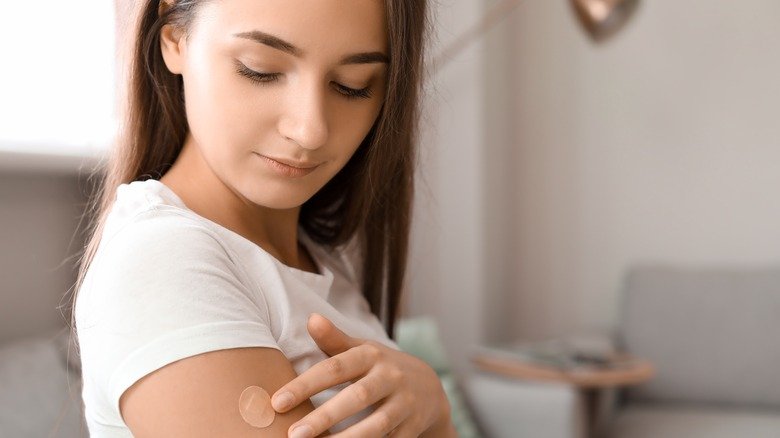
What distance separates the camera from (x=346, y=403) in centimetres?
66

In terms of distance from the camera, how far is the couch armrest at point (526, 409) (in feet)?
8.51

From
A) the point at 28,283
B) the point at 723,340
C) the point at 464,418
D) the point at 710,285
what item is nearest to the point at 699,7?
the point at 710,285

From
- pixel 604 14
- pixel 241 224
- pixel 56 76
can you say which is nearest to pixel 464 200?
pixel 604 14

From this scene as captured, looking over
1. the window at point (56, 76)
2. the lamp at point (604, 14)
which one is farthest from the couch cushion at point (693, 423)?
the window at point (56, 76)

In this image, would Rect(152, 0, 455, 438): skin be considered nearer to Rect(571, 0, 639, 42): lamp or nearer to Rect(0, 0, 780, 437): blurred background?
Rect(0, 0, 780, 437): blurred background

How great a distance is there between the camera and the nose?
715 mm

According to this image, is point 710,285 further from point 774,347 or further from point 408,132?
point 408,132

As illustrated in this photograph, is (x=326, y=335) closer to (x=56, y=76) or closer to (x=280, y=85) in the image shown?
(x=280, y=85)

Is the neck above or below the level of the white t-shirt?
above

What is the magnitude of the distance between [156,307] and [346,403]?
0.16 metres

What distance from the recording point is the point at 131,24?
832mm

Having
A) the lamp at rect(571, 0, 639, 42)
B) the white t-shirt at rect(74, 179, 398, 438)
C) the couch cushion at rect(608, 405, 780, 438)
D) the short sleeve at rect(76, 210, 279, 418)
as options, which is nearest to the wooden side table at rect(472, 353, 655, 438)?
the couch cushion at rect(608, 405, 780, 438)

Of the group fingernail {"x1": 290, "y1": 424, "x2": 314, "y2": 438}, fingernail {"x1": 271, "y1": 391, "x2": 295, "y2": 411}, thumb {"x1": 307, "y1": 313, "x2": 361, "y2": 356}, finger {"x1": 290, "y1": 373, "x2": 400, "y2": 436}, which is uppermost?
thumb {"x1": 307, "y1": 313, "x2": 361, "y2": 356}

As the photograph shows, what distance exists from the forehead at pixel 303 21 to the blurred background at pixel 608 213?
1923 millimetres
